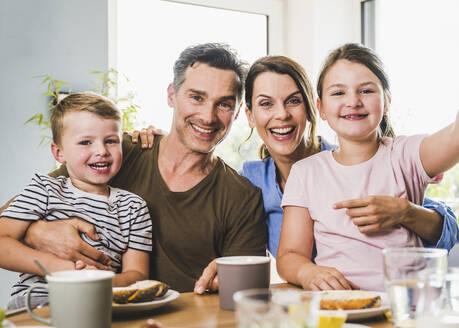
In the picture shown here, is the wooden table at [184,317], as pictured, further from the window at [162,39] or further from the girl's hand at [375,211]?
the window at [162,39]

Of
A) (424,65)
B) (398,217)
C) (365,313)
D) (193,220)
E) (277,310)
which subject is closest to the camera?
(277,310)

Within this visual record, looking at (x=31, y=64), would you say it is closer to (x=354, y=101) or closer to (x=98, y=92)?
(x=98, y=92)

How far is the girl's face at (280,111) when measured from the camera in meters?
1.72

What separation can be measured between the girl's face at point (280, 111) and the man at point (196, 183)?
0.10 m

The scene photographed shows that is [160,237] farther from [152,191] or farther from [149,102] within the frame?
[149,102]

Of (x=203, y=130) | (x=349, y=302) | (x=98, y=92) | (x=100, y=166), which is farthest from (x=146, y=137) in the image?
(x=349, y=302)

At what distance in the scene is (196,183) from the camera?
177cm

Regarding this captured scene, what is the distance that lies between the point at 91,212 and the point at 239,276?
2.25 feet

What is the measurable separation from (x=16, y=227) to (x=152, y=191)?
0.47m

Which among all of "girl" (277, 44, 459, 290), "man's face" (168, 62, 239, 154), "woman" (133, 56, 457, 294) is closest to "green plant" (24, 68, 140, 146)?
"woman" (133, 56, 457, 294)

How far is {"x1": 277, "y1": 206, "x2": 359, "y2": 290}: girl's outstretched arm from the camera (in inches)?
45.6

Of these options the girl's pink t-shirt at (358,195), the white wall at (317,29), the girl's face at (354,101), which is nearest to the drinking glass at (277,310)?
the girl's pink t-shirt at (358,195)

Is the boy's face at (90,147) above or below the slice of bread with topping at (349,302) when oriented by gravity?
above

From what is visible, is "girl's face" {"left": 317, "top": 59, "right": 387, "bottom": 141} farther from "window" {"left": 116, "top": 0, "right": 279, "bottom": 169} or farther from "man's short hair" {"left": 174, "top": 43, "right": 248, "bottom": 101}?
"window" {"left": 116, "top": 0, "right": 279, "bottom": 169}
